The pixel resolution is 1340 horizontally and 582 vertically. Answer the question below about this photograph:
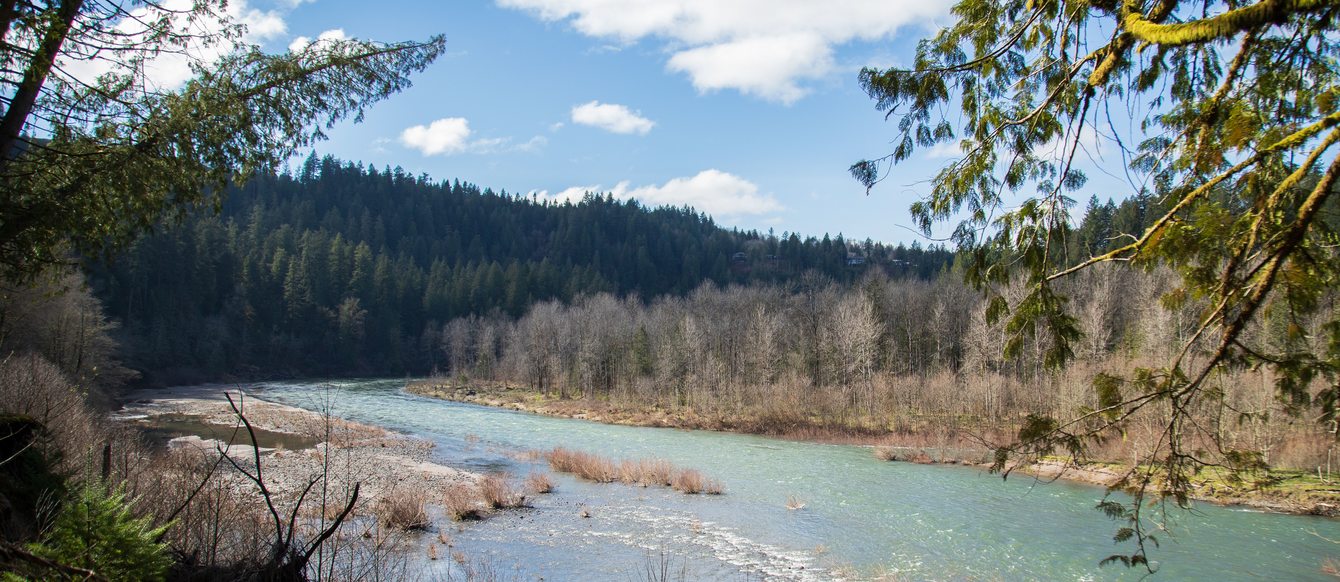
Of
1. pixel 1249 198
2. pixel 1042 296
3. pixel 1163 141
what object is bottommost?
pixel 1042 296

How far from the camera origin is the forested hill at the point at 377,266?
63969mm

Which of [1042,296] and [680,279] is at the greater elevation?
[680,279]

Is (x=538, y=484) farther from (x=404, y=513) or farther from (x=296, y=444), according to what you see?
(x=296, y=444)

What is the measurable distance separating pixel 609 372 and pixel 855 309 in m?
23.1

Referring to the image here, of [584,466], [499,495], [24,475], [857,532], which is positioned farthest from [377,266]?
[24,475]

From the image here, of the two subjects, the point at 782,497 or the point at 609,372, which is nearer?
the point at 782,497

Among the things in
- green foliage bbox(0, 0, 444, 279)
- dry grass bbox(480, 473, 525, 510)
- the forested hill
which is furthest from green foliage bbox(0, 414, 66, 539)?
dry grass bbox(480, 473, 525, 510)

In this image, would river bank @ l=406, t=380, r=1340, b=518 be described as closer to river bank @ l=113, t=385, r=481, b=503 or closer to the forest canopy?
the forest canopy

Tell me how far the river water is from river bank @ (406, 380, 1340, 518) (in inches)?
30.4

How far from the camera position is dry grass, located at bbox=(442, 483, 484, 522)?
664 inches

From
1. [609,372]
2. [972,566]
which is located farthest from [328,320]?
[972,566]

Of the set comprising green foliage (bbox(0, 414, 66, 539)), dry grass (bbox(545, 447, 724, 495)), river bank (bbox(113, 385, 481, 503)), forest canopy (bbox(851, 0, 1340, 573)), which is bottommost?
river bank (bbox(113, 385, 481, 503))

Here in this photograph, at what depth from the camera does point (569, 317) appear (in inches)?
2987

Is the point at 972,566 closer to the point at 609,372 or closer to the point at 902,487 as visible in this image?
the point at 902,487
